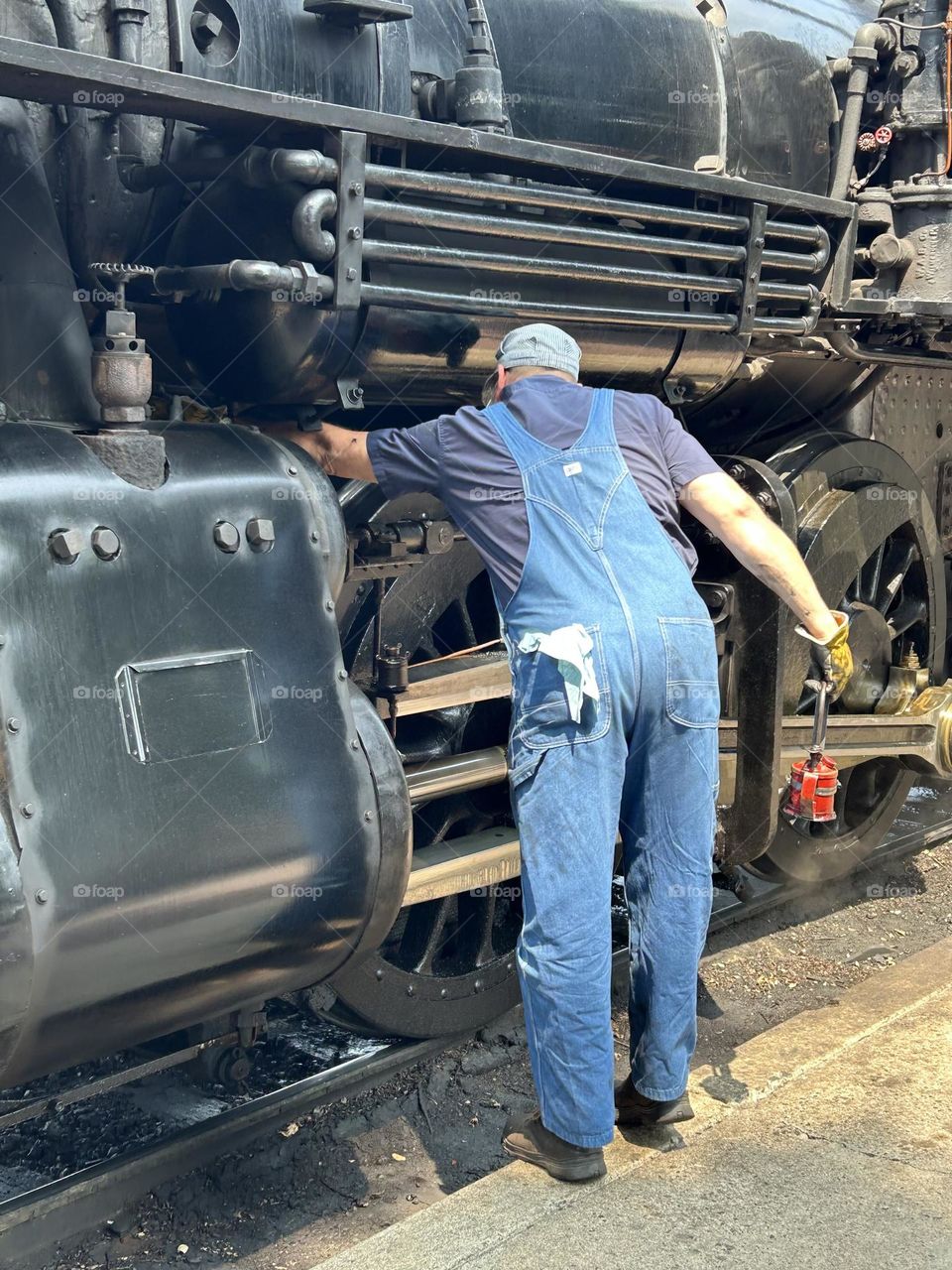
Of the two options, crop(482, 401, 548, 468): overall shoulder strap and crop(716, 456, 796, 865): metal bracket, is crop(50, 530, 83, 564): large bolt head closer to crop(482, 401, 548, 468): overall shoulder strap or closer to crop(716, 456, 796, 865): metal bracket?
crop(482, 401, 548, 468): overall shoulder strap

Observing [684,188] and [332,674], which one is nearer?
[332,674]

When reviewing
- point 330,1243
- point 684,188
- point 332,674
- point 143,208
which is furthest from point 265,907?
point 684,188

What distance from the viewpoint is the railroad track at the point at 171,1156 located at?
297 cm

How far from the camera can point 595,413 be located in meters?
2.98

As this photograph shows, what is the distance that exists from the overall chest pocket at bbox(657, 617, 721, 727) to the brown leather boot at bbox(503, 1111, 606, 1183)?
2.65 ft

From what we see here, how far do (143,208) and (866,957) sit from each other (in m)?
3.38

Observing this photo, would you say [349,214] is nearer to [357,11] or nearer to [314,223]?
[314,223]

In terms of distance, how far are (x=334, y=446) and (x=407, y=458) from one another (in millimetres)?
184

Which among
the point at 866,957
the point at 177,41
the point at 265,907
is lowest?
the point at 866,957

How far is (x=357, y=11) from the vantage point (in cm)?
286

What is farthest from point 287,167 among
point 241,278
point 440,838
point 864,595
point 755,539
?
point 864,595

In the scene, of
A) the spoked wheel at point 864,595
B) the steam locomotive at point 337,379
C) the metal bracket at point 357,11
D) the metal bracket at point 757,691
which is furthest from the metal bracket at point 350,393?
the spoked wheel at point 864,595

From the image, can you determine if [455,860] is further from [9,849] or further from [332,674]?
[9,849]

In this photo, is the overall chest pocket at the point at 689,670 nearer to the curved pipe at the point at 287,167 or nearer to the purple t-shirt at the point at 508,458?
the purple t-shirt at the point at 508,458
